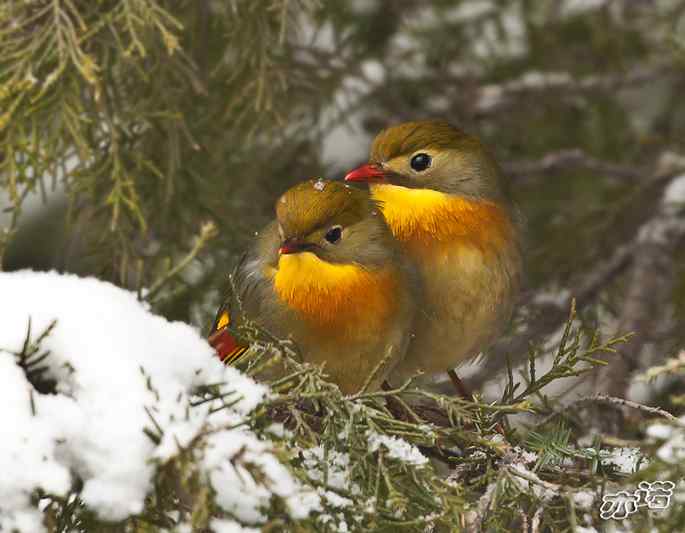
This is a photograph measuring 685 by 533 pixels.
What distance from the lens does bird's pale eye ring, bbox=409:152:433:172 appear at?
441 cm

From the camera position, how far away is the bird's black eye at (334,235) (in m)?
3.94

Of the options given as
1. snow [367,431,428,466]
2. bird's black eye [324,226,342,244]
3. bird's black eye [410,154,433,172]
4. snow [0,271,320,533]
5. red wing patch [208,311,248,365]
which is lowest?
red wing patch [208,311,248,365]

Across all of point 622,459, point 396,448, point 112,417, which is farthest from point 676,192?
point 112,417

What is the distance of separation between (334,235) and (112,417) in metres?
1.66

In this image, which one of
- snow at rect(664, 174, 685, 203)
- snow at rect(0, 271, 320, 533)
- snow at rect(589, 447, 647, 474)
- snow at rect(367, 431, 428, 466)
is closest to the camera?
snow at rect(0, 271, 320, 533)

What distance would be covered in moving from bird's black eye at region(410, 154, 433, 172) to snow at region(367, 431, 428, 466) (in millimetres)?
1811

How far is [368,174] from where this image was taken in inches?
171

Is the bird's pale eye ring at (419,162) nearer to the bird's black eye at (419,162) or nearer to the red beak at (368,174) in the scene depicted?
the bird's black eye at (419,162)

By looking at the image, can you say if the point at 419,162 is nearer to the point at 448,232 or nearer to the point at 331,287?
the point at 448,232

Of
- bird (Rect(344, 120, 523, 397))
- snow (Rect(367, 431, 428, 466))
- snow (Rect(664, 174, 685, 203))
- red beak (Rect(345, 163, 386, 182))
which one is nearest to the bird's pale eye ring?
bird (Rect(344, 120, 523, 397))

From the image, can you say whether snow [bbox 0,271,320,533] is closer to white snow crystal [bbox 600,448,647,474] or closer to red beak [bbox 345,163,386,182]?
white snow crystal [bbox 600,448,647,474]

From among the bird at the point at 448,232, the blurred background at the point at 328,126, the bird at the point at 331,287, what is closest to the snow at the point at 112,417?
the blurred background at the point at 328,126

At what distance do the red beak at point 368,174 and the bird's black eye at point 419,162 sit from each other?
0.13 m

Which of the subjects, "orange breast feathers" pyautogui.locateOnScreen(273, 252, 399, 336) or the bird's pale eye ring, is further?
the bird's pale eye ring
